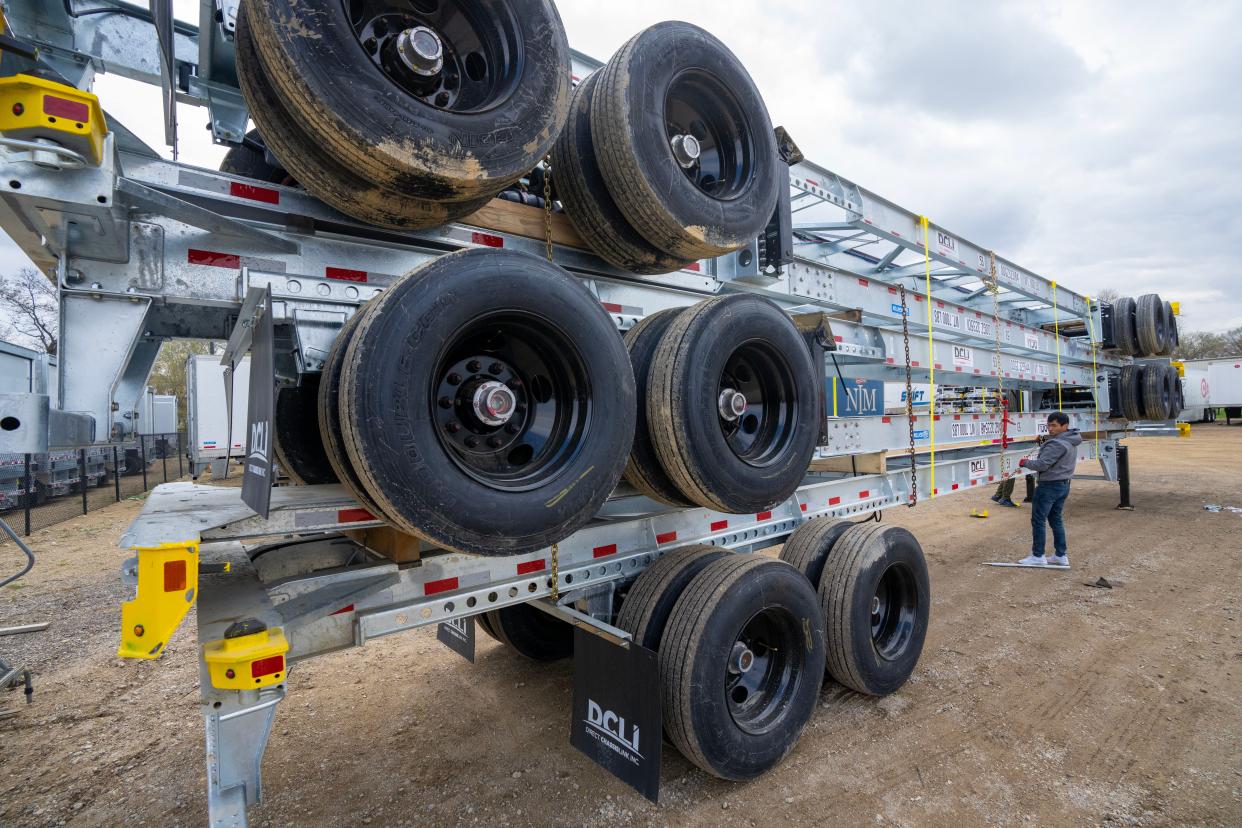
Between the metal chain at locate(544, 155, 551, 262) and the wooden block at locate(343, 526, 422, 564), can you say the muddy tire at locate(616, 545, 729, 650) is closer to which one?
the wooden block at locate(343, 526, 422, 564)

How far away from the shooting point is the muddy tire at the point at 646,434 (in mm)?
2725

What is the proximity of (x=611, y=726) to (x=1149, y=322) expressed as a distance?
9.60 meters

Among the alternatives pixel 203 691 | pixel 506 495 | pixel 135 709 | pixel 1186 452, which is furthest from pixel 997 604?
pixel 1186 452

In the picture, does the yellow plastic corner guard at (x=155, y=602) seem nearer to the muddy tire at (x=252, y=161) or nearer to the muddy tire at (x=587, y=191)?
the muddy tire at (x=252, y=161)

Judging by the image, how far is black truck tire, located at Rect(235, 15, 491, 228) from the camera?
1854 mm

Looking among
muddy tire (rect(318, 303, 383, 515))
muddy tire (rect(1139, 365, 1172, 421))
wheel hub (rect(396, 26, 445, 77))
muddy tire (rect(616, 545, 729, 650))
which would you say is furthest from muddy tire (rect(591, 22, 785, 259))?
muddy tire (rect(1139, 365, 1172, 421))

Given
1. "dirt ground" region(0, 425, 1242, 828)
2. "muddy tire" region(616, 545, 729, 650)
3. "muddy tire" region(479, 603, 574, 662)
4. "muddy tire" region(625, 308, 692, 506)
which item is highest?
"muddy tire" region(625, 308, 692, 506)

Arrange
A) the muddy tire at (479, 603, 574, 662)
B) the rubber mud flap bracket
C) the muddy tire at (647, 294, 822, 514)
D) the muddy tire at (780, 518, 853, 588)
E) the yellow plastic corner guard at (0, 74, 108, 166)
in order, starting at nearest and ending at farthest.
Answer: the yellow plastic corner guard at (0, 74, 108, 166) → the rubber mud flap bracket → the muddy tire at (647, 294, 822, 514) → the muddy tire at (780, 518, 853, 588) → the muddy tire at (479, 603, 574, 662)

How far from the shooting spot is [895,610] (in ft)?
13.0

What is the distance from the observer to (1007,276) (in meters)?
6.21

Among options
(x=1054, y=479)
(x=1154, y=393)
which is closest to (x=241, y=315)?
(x=1054, y=479)

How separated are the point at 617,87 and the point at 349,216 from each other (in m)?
1.13

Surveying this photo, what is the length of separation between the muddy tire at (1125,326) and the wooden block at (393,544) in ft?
32.4

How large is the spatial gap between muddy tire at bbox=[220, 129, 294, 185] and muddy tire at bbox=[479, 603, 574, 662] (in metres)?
2.78
